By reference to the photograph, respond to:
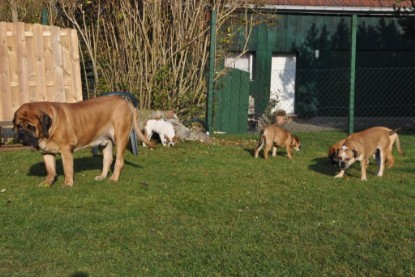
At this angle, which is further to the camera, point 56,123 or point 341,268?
point 56,123

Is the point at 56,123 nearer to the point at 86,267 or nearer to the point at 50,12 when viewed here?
the point at 86,267

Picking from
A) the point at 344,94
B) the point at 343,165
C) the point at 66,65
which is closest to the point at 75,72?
the point at 66,65

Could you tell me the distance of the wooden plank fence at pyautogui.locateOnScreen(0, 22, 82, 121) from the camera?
39.9 ft

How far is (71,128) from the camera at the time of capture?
806cm

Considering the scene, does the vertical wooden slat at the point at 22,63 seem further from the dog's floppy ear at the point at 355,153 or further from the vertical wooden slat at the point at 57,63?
the dog's floppy ear at the point at 355,153

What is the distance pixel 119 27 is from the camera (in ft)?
44.2

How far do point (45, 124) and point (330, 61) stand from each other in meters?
15.3

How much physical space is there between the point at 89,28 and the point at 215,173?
6089 mm

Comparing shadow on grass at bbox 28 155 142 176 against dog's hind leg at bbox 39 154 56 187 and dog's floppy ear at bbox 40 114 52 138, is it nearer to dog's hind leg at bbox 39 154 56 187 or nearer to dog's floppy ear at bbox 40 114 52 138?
dog's hind leg at bbox 39 154 56 187

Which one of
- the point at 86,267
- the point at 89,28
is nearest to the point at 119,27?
the point at 89,28

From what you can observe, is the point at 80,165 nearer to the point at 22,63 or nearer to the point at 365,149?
the point at 22,63

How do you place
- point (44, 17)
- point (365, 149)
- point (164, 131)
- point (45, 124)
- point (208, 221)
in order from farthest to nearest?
point (44, 17) → point (164, 131) → point (365, 149) → point (45, 124) → point (208, 221)

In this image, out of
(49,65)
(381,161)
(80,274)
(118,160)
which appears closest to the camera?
(80,274)

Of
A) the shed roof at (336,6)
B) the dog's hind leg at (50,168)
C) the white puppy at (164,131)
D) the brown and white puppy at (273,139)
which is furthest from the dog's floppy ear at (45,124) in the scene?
the shed roof at (336,6)
